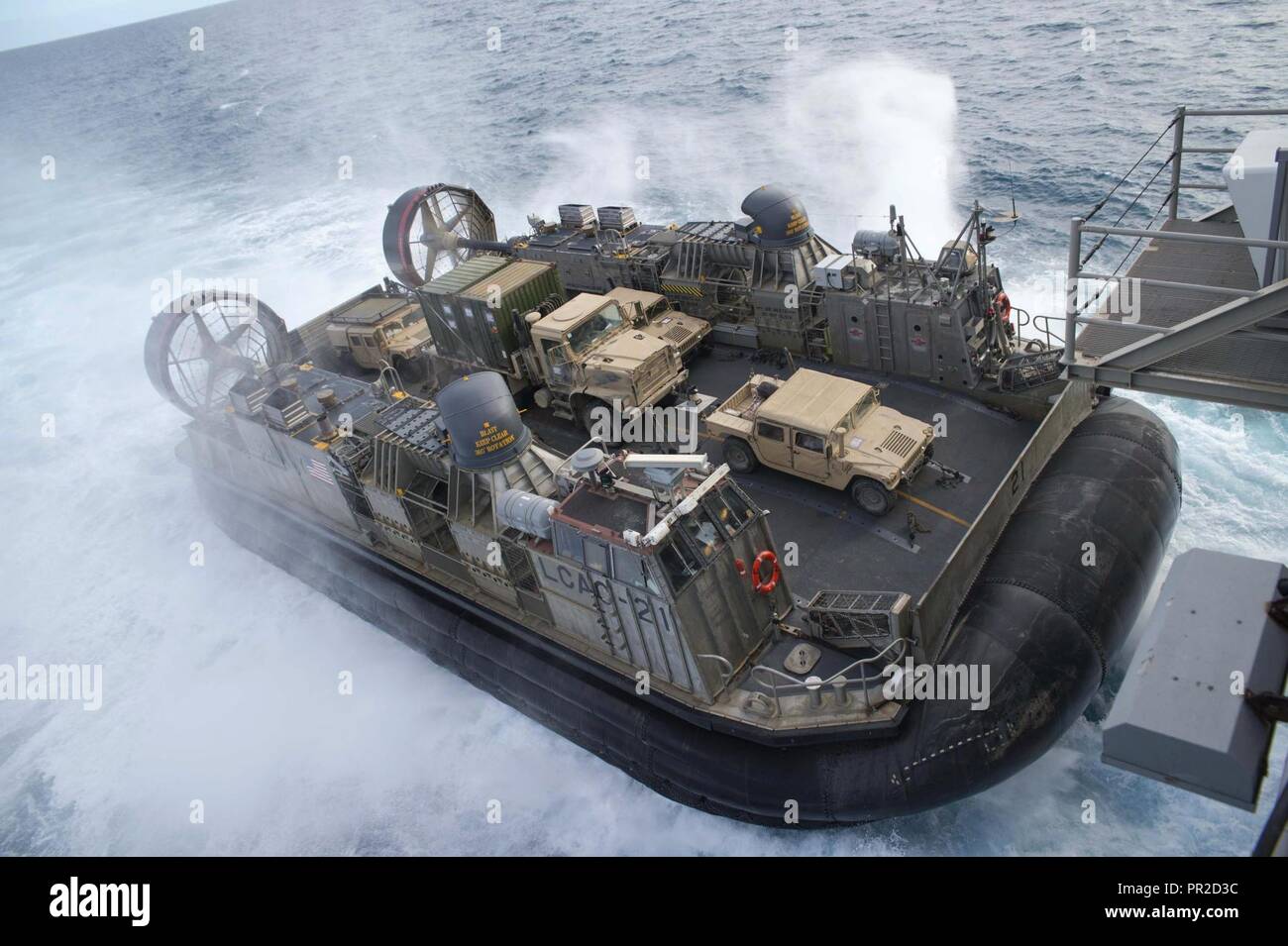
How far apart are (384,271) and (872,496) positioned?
913 inches

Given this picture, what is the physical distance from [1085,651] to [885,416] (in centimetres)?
457

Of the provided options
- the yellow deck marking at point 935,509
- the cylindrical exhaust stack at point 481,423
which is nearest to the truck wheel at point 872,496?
the yellow deck marking at point 935,509

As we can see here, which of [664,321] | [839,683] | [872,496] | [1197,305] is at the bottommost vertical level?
[839,683]

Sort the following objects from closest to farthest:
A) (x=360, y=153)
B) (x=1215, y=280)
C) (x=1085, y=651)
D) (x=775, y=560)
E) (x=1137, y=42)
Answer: (x=1215, y=280) → (x=1085, y=651) → (x=775, y=560) → (x=1137, y=42) → (x=360, y=153)

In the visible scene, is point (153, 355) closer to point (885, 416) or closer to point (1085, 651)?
point (885, 416)

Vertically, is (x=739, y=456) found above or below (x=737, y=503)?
below

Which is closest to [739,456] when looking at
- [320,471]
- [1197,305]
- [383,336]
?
[1197,305]

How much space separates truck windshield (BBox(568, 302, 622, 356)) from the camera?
53.4 feet

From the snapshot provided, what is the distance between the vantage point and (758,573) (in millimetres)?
10914

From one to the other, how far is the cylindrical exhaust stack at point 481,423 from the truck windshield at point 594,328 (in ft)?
14.1

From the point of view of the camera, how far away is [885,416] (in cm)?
1342

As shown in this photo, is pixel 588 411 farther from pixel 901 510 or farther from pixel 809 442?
pixel 901 510

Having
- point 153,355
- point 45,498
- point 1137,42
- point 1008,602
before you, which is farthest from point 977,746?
point 1137,42

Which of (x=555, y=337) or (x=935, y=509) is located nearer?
(x=935, y=509)
